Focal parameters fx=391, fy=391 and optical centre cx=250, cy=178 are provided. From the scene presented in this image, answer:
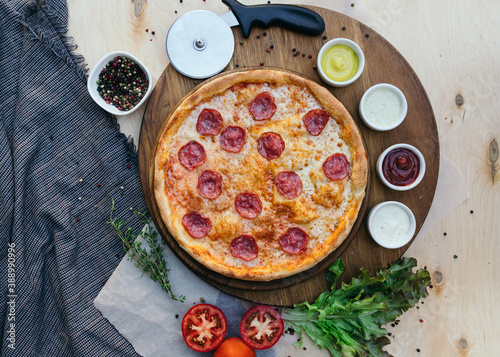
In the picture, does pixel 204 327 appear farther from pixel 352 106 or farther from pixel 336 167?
pixel 352 106

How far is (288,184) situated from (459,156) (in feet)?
7.74

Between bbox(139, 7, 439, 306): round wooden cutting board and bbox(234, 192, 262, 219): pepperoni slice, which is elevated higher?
bbox(139, 7, 439, 306): round wooden cutting board

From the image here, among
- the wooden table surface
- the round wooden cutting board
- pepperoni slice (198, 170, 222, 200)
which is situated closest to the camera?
pepperoni slice (198, 170, 222, 200)

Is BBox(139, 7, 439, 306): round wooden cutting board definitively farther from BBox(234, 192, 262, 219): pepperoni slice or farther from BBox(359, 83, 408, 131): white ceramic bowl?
BBox(234, 192, 262, 219): pepperoni slice

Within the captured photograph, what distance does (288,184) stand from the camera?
4301mm

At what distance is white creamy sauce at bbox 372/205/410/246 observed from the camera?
439 cm

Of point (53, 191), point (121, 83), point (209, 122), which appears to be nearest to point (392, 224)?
point (209, 122)

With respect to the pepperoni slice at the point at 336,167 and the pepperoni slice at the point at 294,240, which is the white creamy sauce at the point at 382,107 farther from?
the pepperoni slice at the point at 294,240

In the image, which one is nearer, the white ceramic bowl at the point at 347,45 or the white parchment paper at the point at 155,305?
the white ceramic bowl at the point at 347,45

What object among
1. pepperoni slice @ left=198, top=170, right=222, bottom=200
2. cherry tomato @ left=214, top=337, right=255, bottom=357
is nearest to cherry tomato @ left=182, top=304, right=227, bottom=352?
cherry tomato @ left=214, top=337, right=255, bottom=357

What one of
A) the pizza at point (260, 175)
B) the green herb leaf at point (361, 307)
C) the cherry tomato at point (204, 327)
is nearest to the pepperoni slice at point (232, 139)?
the pizza at point (260, 175)

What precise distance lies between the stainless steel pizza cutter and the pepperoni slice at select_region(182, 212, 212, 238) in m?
1.60

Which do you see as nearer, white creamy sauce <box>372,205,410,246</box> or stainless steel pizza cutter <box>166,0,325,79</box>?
white creamy sauce <box>372,205,410,246</box>

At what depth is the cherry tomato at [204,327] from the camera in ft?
14.6
